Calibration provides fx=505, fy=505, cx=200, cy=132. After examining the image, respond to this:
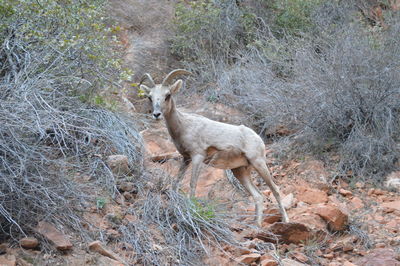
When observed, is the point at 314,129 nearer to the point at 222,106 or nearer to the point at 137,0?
the point at 222,106

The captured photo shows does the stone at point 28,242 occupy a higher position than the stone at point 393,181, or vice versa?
the stone at point 28,242

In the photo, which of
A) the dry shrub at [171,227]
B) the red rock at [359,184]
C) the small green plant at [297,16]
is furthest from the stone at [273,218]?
the small green plant at [297,16]

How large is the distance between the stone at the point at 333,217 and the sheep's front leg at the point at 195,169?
175cm

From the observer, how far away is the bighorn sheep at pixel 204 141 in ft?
22.7

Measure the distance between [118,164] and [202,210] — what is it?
1240 mm

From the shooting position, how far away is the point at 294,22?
13.3m

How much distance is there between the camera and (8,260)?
4219 millimetres

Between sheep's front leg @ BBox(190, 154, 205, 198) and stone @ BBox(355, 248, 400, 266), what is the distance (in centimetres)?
224

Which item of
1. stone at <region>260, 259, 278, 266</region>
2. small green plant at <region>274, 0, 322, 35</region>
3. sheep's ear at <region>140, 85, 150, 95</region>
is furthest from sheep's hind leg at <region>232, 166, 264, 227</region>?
small green plant at <region>274, 0, 322, 35</region>

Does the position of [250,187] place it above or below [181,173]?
below

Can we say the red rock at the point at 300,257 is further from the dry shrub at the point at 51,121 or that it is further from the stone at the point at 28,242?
the stone at the point at 28,242

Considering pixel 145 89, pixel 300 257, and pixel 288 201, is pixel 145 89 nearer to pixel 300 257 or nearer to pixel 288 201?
pixel 288 201

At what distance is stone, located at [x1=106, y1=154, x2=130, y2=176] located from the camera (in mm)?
6330

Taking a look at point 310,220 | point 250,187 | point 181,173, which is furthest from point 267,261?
point 250,187
